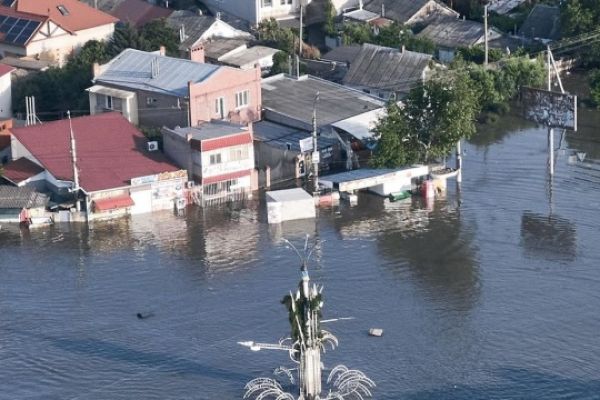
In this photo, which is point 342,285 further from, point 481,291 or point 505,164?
point 505,164

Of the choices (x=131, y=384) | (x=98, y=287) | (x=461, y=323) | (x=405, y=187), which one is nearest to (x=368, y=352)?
(x=461, y=323)

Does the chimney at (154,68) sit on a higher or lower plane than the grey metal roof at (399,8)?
lower

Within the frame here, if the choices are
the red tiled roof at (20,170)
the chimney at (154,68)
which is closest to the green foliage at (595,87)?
the chimney at (154,68)

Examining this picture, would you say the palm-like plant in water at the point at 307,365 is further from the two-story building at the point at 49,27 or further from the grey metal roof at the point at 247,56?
the two-story building at the point at 49,27

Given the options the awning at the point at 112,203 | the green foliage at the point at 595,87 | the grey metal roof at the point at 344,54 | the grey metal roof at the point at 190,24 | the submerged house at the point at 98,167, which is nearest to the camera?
the awning at the point at 112,203

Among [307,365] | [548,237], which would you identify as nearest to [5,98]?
[548,237]

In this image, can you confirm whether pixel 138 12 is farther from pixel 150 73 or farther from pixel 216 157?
pixel 216 157

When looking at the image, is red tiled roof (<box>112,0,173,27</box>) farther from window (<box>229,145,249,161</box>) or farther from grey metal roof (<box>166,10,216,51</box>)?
window (<box>229,145,249,161</box>)
